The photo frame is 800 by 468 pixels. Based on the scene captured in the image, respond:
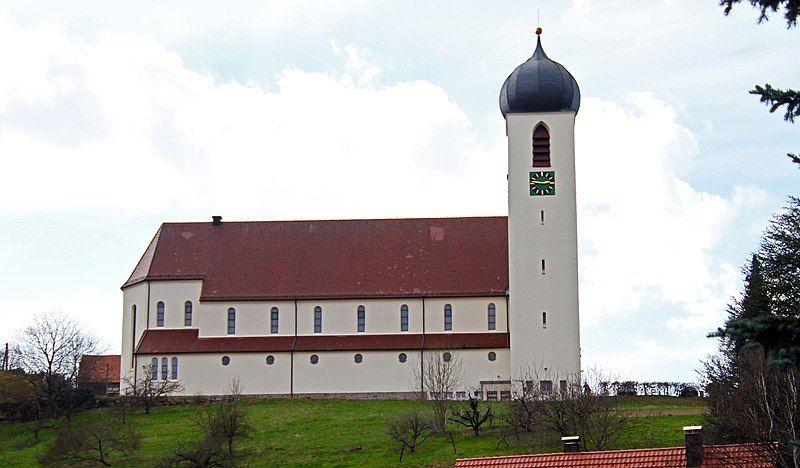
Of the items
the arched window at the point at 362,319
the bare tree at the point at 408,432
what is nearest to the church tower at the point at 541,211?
the arched window at the point at 362,319

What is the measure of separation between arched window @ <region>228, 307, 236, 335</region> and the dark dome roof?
17.6 meters

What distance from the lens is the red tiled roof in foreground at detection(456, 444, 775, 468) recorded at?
28688 mm

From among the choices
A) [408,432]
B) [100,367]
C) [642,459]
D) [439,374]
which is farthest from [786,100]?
[100,367]

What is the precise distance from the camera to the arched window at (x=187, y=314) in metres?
63.2

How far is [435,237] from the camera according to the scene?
6444 cm

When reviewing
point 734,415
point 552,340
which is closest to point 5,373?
point 552,340

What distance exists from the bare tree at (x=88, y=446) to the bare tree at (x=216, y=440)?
119 inches

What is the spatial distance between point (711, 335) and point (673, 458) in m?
18.7

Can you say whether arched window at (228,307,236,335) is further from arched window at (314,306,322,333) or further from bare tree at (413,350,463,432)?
bare tree at (413,350,463,432)

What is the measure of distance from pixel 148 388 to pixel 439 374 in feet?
47.9

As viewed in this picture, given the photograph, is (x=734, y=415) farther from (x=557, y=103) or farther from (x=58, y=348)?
(x=58, y=348)

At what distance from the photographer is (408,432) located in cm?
4338

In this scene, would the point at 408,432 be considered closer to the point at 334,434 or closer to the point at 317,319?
the point at 334,434

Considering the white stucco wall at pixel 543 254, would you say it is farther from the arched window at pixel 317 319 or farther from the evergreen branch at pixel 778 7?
the evergreen branch at pixel 778 7
